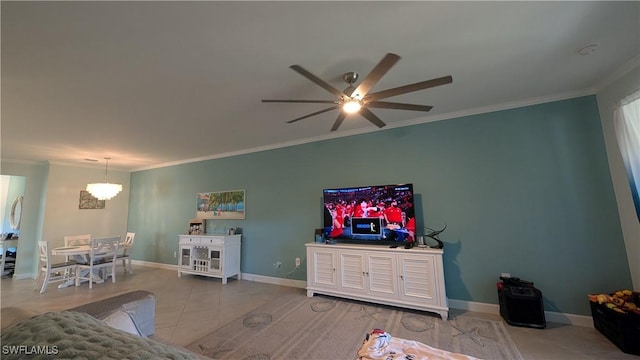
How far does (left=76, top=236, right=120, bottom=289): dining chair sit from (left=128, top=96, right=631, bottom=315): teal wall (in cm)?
311

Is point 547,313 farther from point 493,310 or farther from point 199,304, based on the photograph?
point 199,304

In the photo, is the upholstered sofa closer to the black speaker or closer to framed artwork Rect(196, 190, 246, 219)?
the black speaker

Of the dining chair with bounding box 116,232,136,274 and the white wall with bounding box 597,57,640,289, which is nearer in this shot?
the white wall with bounding box 597,57,640,289

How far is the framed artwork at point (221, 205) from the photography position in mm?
5066

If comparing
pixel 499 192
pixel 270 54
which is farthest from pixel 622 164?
pixel 270 54

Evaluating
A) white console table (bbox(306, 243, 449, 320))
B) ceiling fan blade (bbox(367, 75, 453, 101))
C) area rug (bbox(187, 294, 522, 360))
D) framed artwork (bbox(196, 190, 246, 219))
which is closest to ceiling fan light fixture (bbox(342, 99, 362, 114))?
ceiling fan blade (bbox(367, 75, 453, 101))

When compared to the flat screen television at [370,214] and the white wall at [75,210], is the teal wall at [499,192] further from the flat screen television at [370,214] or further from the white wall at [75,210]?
the white wall at [75,210]

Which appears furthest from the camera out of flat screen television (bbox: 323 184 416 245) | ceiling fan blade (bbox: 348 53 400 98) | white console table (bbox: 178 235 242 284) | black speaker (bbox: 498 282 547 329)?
white console table (bbox: 178 235 242 284)

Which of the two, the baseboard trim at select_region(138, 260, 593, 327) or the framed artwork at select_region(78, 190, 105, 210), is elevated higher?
the framed artwork at select_region(78, 190, 105, 210)

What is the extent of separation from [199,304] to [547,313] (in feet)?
14.1

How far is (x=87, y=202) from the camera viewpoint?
6.10 m

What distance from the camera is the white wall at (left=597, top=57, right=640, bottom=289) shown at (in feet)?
7.84

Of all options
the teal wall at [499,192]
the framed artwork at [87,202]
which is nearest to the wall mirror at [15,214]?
the framed artwork at [87,202]

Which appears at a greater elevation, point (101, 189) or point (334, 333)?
point (101, 189)
